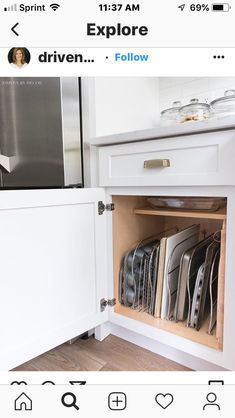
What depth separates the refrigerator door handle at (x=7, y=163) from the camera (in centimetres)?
80

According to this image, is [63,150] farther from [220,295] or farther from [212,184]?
[220,295]

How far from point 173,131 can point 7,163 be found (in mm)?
548

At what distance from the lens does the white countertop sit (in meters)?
0.62

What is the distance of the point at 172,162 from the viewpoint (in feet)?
2.38

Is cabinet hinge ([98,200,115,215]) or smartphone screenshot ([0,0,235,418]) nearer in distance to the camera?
smartphone screenshot ([0,0,235,418])

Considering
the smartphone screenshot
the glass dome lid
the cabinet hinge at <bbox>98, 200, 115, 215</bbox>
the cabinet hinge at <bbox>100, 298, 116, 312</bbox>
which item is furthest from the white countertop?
the cabinet hinge at <bbox>100, 298, 116, 312</bbox>
